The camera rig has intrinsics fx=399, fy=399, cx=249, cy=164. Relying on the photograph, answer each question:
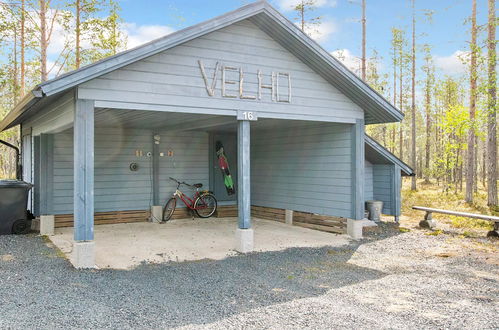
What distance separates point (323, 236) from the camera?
27.4 ft

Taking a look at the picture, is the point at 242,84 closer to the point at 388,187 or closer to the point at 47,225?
the point at 47,225

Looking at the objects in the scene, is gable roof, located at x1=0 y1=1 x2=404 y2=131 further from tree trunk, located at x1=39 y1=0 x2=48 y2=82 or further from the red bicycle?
tree trunk, located at x1=39 y1=0 x2=48 y2=82

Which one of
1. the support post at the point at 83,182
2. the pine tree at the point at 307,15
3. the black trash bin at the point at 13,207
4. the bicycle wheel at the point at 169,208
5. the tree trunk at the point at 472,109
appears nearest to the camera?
the support post at the point at 83,182

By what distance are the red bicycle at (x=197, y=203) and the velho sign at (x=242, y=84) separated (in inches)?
167

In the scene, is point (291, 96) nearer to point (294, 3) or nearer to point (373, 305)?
point (373, 305)

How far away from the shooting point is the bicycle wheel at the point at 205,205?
34.8 feet

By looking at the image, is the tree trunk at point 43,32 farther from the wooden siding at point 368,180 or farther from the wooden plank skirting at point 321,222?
the wooden siding at point 368,180

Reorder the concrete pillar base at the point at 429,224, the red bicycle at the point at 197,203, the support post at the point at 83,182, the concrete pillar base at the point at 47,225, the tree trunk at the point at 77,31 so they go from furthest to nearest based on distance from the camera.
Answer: the tree trunk at the point at 77,31 < the red bicycle at the point at 197,203 < the concrete pillar base at the point at 429,224 < the concrete pillar base at the point at 47,225 < the support post at the point at 83,182

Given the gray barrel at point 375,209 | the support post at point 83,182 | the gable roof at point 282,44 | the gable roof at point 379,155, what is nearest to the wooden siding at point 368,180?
the gable roof at point 379,155

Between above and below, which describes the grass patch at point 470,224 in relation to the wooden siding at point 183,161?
below

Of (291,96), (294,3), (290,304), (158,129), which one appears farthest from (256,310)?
(294,3)

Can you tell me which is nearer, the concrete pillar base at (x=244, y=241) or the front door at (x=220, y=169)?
the concrete pillar base at (x=244, y=241)

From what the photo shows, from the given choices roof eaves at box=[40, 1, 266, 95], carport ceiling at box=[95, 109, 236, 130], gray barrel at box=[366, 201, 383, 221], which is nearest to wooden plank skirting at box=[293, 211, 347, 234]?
gray barrel at box=[366, 201, 383, 221]

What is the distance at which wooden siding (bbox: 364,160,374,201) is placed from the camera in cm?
1012
